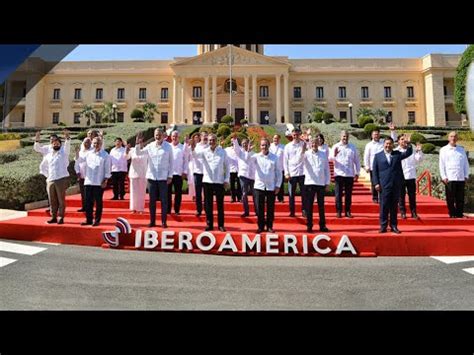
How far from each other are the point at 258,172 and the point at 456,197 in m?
4.36

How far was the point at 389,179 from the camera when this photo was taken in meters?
7.04

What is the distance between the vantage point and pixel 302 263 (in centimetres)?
588

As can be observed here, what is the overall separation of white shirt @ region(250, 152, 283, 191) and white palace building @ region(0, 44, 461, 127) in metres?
43.1

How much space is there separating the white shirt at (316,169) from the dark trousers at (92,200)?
3.91 m

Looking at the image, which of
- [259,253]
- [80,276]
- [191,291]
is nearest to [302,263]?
[259,253]

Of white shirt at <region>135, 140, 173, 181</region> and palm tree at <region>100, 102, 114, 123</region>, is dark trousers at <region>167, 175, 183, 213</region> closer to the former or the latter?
white shirt at <region>135, 140, 173, 181</region>

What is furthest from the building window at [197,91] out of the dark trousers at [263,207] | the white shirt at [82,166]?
the dark trousers at [263,207]

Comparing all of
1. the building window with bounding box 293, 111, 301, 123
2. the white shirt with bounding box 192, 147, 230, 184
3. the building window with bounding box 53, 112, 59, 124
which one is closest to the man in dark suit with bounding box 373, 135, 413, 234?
the white shirt with bounding box 192, 147, 230, 184

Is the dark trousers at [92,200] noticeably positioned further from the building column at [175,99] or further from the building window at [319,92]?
the building window at [319,92]

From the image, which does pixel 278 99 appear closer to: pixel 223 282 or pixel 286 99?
pixel 286 99

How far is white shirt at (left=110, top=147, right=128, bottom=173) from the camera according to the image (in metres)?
10.3

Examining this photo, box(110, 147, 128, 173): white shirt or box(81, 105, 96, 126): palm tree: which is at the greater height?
box(81, 105, 96, 126): palm tree

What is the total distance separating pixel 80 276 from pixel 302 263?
306cm
